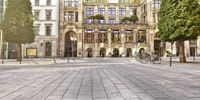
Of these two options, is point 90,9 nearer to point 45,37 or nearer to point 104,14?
point 104,14

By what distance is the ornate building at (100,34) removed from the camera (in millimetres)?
74875

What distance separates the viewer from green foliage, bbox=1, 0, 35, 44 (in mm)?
43500

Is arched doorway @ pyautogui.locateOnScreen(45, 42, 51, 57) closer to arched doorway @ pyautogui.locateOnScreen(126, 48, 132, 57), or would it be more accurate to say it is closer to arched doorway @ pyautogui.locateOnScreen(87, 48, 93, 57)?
arched doorway @ pyautogui.locateOnScreen(87, 48, 93, 57)

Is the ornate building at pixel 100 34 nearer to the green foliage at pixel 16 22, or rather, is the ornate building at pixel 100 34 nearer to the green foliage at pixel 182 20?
the green foliage at pixel 16 22

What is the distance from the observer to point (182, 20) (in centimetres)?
3400

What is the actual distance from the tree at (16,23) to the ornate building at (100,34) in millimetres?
29159

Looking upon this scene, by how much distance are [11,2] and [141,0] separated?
47527 mm

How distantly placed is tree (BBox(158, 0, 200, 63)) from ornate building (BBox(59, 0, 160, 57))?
40.0 meters

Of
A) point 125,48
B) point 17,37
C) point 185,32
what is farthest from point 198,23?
point 125,48

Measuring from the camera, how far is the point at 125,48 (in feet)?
253

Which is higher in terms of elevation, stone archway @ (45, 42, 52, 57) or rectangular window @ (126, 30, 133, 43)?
rectangular window @ (126, 30, 133, 43)

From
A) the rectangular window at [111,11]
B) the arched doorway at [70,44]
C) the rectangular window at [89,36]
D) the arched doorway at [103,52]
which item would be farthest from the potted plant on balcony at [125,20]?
the arched doorway at [70,44]

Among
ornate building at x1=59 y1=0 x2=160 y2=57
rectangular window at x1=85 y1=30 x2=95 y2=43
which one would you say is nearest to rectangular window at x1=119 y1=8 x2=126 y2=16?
ornate building at x1=59 y1=0 x2=160 y2=57

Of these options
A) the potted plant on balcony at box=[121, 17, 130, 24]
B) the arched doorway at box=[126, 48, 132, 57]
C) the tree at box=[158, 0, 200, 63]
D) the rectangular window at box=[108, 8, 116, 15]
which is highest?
the rectangular window at box=[108, 8, 116, 15]
